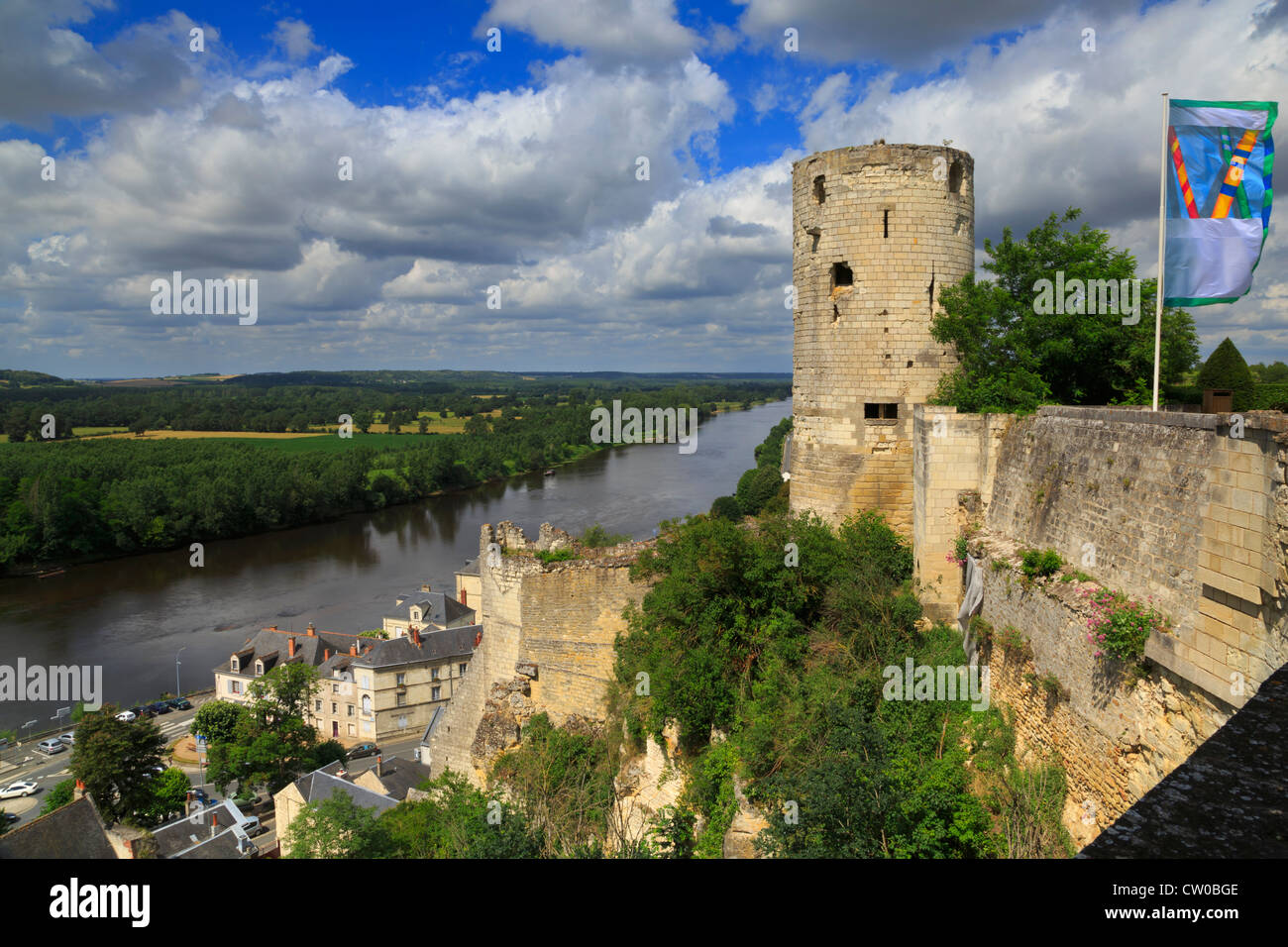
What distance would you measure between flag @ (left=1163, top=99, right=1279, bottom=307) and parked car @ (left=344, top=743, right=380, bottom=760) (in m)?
34.2

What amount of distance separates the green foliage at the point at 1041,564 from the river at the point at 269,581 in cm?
3839

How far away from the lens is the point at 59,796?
2567 centimetres

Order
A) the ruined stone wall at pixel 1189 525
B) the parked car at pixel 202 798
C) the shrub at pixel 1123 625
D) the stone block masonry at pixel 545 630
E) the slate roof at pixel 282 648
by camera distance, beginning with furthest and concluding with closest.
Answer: the slate roof at pixel 282 648 → the parked car at pixel 202 798 → the stone block masonry at pixel 545 630 → the shrub at pixel 1123 625 → the ruined stone wall at pixel 1189 525

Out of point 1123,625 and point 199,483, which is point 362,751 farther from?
point 199,483

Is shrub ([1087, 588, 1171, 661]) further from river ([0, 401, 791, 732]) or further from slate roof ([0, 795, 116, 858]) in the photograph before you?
river ([0, 401, 791, 732])

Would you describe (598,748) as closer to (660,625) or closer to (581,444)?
(660,625)

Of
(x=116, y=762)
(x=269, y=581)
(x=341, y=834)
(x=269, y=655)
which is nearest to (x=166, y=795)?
(x=116, y=762)

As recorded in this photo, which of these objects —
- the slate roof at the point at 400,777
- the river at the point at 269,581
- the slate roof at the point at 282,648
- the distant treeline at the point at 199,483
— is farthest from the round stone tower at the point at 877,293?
the distant treeline at the point at 199,483

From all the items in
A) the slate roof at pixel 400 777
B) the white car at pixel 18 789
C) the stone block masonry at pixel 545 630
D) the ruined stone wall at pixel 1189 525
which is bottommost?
the white car at pixel 18 789

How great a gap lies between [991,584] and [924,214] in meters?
6.45

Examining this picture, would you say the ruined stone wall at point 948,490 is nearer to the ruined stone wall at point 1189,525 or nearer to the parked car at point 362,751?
the ruined stone wall at point 1189,525

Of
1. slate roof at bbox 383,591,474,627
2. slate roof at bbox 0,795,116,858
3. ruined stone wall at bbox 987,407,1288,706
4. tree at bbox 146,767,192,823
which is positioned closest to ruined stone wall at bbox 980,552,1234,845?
ruined stone wall at bbox 987,407,1288,706

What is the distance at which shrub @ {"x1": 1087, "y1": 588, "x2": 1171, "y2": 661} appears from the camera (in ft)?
22.0

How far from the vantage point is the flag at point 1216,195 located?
26.8 feet
